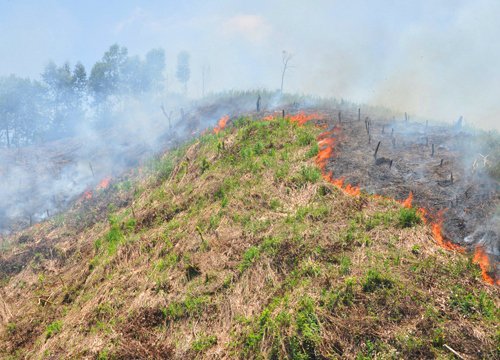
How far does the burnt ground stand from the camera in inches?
364

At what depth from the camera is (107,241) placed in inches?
528

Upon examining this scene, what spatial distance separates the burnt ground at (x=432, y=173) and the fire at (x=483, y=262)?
15cm

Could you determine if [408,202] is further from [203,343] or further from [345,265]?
[203,343]

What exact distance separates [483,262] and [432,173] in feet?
14.9

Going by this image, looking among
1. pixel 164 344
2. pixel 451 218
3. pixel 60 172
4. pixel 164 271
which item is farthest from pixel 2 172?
A: pixel 451 218

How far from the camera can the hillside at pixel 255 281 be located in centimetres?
667

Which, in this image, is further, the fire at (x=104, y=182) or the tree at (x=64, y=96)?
the tree at (x=64, y=96)

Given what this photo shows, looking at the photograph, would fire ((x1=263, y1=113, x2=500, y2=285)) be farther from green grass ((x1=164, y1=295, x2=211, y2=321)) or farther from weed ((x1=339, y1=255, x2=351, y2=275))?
green grass ((x1=164, y1=295, x2=211, y2=321))

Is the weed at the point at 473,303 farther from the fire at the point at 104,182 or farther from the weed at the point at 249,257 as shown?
the fire at the point at 104,182

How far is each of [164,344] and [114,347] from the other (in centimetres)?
113

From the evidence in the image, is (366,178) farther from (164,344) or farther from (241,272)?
(164,344)

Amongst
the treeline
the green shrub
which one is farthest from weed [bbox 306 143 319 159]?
the treeline

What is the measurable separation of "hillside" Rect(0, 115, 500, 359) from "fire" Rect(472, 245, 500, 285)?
242 mm

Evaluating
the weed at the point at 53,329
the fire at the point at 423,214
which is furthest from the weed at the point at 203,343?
the fire at the point at 423,214
